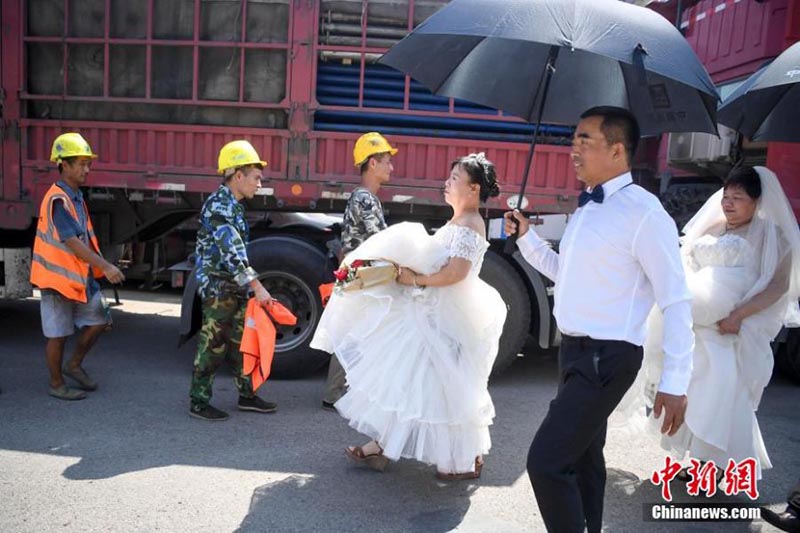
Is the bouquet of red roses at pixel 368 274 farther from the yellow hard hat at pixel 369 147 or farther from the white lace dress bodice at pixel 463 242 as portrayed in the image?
the yellow hard hat at pixel 369 147

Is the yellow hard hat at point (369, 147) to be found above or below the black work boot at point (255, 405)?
above

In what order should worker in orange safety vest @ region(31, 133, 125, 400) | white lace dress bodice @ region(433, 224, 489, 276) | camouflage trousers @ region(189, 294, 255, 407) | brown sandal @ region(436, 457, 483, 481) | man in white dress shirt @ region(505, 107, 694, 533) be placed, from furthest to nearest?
1. worker in orange safety vest @ region(31, 133, 125, 400)
2. camouflage trousers @ region(189, 294, 255, 407)
3. brown sandal @ region(436, 457, 483, 481)
4. white lace dress bodice @ region(433, 224, 489, 276)
5. man in white dress shirt @ region(505, 107, 694, 533)

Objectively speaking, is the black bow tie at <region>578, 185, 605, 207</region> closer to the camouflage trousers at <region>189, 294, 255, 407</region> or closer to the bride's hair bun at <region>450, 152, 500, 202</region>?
the bride's hair bun at <region>450, 152, 500, 202</region>

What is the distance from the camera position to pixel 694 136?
7148 millimetres

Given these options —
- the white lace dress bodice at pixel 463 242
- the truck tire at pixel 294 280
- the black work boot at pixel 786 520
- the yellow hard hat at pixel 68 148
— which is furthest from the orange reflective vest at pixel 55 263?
the black work boot at pixel 786 520

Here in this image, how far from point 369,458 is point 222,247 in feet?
5.34

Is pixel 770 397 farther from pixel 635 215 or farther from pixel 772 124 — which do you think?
pixel 635 215

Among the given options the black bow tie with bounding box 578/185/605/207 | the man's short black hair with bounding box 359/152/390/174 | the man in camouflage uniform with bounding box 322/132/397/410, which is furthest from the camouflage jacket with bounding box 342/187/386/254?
the black bow tie with bounding box 578/185/605/207

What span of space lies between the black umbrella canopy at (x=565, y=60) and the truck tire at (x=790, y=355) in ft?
12.2

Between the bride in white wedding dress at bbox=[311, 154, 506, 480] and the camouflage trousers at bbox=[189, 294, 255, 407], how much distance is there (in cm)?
105

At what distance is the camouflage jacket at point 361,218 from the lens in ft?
16.0

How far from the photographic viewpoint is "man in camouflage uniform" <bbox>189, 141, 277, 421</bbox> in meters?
4.61
